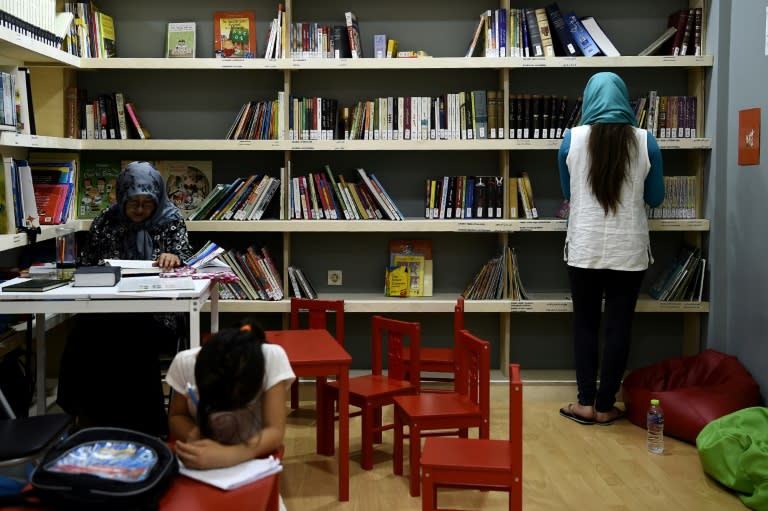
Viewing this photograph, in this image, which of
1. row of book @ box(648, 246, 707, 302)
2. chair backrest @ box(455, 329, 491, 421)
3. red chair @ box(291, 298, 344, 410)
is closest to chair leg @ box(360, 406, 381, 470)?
chair backrest @ box(455, 329, 491, 421)

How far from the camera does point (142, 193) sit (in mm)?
3859

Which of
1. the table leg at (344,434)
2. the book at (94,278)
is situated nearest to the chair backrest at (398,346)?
the table leg at (344,434)

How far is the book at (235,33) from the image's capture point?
491 centimetres

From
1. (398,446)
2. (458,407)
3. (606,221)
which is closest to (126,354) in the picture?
(398,446)

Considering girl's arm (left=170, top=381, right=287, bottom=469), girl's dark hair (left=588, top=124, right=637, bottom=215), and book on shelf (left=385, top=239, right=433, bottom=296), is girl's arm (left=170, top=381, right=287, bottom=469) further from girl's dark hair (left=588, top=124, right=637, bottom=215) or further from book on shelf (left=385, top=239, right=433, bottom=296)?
book on shelf (left=385, top=239, right=433, bottom=296)

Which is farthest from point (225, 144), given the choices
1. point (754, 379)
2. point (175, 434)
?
point (754, 379)

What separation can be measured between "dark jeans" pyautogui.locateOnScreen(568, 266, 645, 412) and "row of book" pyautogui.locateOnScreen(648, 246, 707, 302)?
1.85ft

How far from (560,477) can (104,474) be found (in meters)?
2.32

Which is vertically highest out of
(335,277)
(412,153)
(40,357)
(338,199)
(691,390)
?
(412,153)

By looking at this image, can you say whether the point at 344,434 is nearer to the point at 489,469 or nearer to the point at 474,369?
the point at 474,369

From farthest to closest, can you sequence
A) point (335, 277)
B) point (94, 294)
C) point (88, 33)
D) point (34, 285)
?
point (335, 277) → point (88, 33) → point (34, 285) → point (94, 294)

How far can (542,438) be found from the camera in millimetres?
4152

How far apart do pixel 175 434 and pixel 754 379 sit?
3061mm

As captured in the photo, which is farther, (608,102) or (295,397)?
(295,397)
